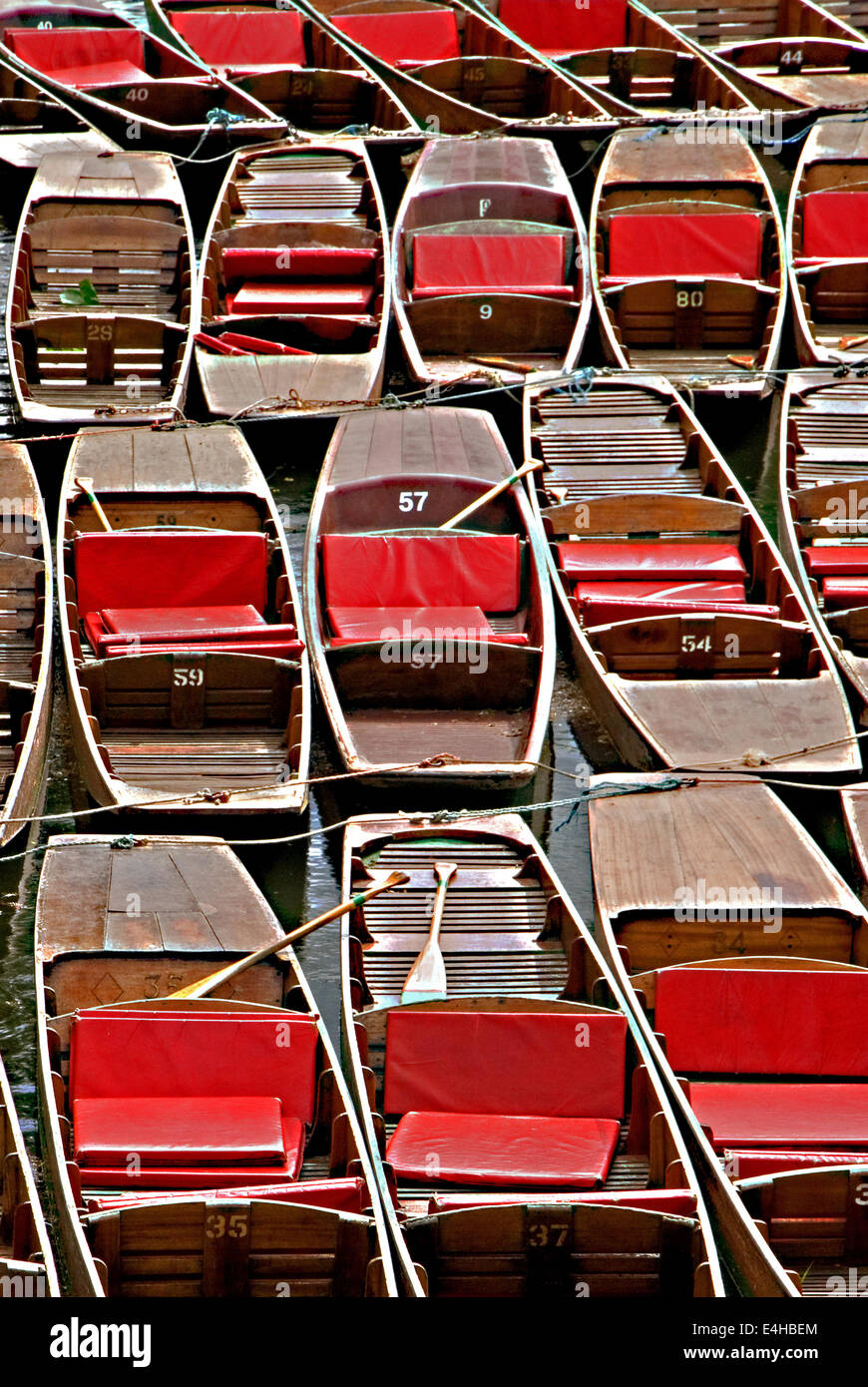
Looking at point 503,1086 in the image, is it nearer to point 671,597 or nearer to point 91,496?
point 671,597

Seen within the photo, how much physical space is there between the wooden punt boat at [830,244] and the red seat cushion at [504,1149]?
887 centimetres

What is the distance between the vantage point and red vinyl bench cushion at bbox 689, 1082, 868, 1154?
11.7 metres

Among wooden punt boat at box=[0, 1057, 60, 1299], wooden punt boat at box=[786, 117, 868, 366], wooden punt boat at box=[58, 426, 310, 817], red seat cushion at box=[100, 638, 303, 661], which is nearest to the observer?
wooden punt boat at box=[0, 1057, 60, 1299]

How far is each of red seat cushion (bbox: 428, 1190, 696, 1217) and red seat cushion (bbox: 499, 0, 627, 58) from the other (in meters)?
16.6

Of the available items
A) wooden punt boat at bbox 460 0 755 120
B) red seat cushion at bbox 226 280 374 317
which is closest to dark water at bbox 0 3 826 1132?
red seat cushion at bbox 226 280 374 317

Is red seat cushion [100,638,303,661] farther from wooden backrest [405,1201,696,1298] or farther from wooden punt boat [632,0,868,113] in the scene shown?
wooden punt boat [632,0,868,113]

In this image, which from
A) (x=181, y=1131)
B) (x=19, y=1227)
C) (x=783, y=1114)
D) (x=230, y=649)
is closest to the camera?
(x=19, y=1227)

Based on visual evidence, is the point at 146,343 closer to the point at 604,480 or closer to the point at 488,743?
the point at 604,480

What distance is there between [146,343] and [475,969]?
25.2ft

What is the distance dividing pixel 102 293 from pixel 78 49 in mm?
5063

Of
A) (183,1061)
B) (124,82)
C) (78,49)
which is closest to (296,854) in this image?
(183,1061)

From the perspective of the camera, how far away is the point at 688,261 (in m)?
20.3
